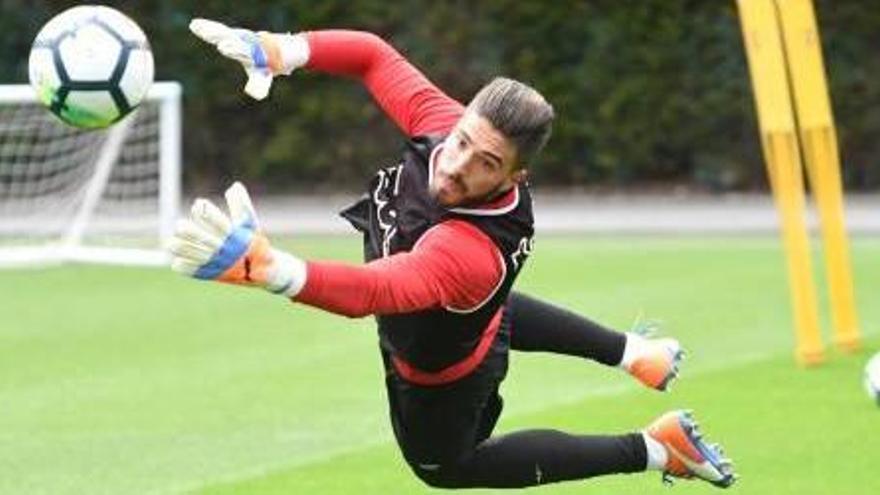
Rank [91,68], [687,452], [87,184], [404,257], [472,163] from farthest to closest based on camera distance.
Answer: [87,184], [91,68], [687,452], [472,163], [404,257]

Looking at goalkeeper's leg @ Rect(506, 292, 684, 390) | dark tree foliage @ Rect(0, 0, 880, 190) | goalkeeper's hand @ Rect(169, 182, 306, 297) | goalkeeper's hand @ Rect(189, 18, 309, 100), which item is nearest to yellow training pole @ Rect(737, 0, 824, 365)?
goalkeeper's leg @ Rect(506, 292, 684, 390)

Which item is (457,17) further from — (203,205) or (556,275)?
(203,205)

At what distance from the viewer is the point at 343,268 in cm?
626

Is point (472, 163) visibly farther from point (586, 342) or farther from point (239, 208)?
point (586, 342)

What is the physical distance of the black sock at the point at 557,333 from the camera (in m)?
8.05

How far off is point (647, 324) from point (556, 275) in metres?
8.62

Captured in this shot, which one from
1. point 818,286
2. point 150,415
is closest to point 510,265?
point 150,415

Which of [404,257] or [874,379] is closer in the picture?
[404,257]

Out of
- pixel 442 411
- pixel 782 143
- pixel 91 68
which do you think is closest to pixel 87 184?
pixel 782 143

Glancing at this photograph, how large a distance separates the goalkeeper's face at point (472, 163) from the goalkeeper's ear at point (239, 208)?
936 mm

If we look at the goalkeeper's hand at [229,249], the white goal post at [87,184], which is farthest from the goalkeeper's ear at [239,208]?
the white goal post at [87,184]

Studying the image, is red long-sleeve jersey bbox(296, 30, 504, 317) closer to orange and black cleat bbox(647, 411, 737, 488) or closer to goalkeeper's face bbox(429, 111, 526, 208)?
goalkeeper's face bbox(429, 111, 526, 208)

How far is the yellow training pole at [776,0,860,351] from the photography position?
1200cm

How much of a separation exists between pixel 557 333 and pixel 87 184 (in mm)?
12077
